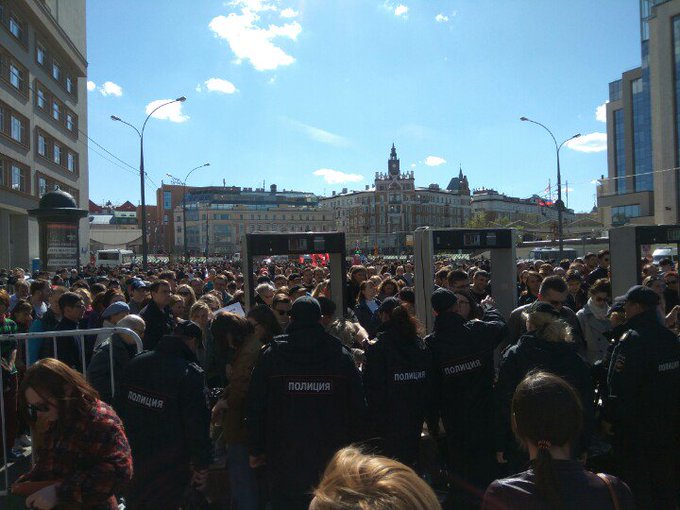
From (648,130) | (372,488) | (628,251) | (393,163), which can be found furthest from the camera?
(393,163)

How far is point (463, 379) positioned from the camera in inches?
183

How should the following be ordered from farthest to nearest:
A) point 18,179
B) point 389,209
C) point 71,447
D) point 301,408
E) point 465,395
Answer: point 389,209, point 18,179, point 465,395, point 301,408, point 71,447

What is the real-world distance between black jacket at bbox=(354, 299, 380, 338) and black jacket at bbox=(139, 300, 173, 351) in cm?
277

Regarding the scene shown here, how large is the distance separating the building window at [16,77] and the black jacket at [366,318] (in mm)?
31962

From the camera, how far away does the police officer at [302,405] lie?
383cm

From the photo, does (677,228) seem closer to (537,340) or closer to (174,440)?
(537,340)

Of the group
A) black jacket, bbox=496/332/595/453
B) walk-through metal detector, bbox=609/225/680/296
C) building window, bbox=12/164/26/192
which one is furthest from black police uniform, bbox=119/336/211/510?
building window, bbox=12/164/26/192

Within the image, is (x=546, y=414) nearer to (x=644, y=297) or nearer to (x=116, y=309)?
(x=644, y=297)

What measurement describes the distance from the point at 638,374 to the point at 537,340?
85cm

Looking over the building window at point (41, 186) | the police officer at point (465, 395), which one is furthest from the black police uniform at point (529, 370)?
the building window at point (41, 186)

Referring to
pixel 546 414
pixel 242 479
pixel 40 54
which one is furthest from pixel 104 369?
pixel 40 54

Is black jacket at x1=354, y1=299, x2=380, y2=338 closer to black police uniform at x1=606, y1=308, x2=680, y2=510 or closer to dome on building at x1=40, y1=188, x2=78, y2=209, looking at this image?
black police uniform at x1=606, y1=308, x2=680, y2=510

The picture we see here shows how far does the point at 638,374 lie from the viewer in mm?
4352

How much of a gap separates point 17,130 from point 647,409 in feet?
124
